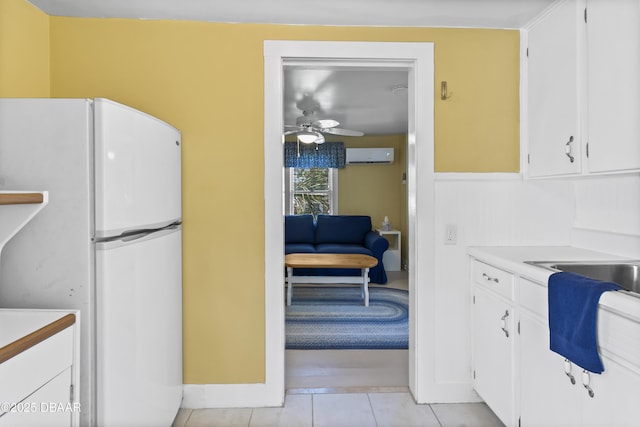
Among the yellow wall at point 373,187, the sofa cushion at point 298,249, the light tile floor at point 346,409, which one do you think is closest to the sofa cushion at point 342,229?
the sofa cushion at point 298,249

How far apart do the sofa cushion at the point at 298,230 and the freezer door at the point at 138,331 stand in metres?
3.82

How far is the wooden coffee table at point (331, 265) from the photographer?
4309mm

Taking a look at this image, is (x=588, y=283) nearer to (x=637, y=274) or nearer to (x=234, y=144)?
(x=637, y=274)

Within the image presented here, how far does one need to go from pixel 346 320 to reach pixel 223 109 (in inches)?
95.2

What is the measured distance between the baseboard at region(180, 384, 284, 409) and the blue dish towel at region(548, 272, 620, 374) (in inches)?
60.5

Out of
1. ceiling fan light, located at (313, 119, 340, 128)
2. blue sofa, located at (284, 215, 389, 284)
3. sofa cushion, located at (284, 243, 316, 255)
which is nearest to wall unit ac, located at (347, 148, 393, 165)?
blue sofa, located at (284, 215, 389, 284)

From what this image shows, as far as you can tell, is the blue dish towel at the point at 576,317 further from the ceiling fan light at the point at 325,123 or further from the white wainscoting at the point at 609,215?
the ceiling fan light at the point at 325,123

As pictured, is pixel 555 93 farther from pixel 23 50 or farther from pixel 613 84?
pixel 23 50

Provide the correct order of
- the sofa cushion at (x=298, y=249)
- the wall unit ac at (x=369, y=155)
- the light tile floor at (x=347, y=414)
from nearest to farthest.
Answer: the light tile floor at (x=347, y=414) < the sofa cushion at (x=298, y=249) < the wall unit ac at (x=369, y=155)

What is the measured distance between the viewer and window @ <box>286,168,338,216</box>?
22.4 feet

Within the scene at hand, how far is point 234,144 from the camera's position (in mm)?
2225

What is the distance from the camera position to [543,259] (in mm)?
1861

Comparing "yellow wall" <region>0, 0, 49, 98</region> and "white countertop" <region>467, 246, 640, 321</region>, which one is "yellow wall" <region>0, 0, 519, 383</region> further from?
"white countertop" <region>467, 246, 640, 321</region>

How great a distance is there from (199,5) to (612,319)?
2.27 metres
